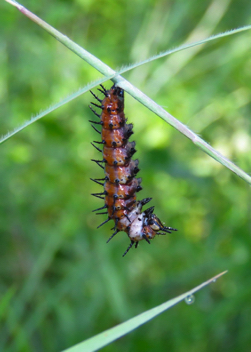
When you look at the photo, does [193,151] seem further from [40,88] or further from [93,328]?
[93,328]

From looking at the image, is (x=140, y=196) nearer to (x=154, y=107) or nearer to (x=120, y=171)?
(x=120, y=171)

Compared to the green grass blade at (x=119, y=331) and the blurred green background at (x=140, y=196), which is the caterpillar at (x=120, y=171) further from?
the blurred green background at (x=140, y=196)

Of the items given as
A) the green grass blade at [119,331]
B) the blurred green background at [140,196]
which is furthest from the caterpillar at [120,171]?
the blurred green background at [140,196]

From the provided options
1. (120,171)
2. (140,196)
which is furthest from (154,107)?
(140,196)

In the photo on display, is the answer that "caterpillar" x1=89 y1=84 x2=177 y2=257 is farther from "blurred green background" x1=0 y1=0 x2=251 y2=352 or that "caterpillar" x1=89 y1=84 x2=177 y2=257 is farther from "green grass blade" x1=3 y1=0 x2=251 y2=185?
"blurred green background" x1=0 y1=0 x2=251 y2=352

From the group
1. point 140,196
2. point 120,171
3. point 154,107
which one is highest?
point 140,196
